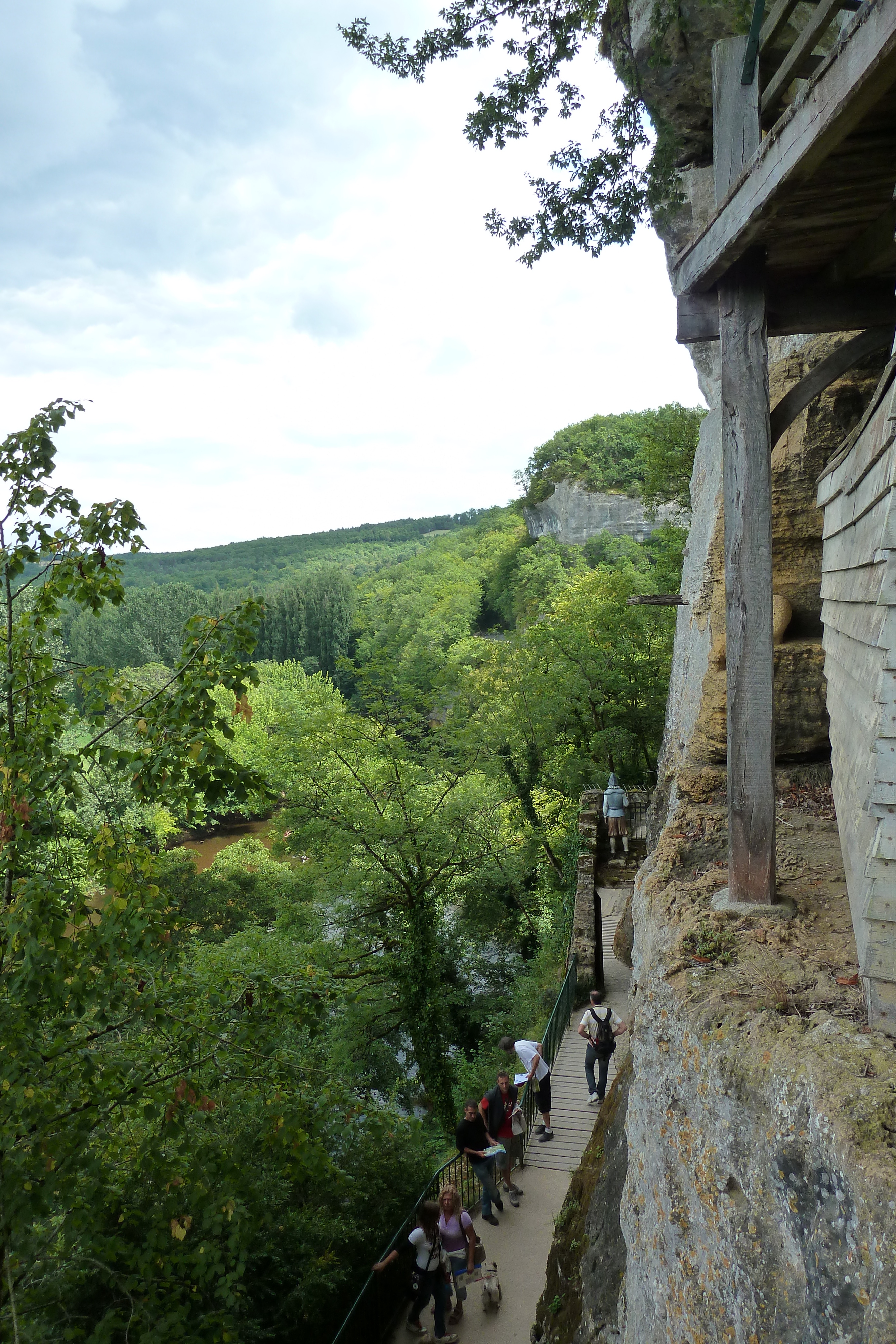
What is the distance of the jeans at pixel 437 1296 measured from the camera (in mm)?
6645

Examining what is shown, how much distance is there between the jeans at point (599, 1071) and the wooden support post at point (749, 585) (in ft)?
17.6

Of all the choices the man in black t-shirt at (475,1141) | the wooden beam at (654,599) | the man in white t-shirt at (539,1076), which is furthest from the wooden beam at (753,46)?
the man in white t-shirt at (539,1076)

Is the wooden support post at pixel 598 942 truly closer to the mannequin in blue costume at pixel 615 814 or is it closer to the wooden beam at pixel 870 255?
the mannequin in blue costume at pixel 615 814

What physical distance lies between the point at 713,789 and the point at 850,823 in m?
2.95

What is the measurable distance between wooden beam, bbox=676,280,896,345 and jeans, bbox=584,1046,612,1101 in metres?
7.28

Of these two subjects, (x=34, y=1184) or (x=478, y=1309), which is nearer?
(x=34, y=1184)

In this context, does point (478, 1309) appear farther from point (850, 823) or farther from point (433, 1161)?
point (850, 823)

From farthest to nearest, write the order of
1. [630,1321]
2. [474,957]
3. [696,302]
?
[474,957] → [696,302] → [630,1321]

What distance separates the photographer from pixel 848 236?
14.6 feet

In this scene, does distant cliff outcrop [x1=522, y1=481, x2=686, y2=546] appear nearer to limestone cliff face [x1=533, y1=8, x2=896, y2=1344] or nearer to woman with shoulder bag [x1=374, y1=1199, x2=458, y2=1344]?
limestone cliff face [x1=533, y1=8, x2=896, y2=1344]

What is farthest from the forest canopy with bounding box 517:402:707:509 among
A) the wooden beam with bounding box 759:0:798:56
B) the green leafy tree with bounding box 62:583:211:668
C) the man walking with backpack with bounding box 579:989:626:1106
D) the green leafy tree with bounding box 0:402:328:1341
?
the green leafy tree with bounding box 62:583:211:668

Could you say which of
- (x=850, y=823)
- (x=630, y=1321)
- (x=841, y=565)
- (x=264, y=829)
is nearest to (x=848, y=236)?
(x=841, y=565)

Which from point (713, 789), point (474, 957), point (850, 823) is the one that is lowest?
point (474, 957)

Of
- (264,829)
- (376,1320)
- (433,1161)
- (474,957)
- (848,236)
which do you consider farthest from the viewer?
(264,829)
